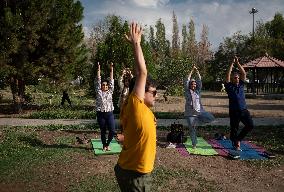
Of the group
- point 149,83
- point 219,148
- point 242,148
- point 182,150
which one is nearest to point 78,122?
point 182,150

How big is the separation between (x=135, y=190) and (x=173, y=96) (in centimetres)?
3050

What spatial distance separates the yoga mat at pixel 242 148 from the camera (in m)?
10.6

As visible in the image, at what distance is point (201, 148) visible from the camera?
11414 mm

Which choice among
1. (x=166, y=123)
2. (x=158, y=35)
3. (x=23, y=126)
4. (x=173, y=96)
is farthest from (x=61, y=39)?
(x=158, y=35)

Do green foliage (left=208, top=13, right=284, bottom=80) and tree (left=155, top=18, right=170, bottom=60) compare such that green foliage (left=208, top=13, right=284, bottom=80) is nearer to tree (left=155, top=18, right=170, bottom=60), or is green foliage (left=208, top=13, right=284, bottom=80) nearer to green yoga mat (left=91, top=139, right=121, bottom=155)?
tree (left=155, top=18, right=170, bottom=60)

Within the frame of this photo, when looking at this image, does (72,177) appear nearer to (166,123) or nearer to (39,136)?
(39,136)

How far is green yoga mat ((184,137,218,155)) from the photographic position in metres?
10.8

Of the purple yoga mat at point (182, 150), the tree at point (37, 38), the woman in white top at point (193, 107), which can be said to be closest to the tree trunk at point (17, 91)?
the tree at point (37, 38)

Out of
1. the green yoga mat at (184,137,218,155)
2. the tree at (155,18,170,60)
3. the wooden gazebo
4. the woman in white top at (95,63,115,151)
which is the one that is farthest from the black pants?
the tree at (155,18,170,60)

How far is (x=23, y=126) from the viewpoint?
15.7 m

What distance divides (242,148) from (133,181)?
26.2 ft

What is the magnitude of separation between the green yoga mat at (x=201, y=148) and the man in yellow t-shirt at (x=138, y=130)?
22.2 ft

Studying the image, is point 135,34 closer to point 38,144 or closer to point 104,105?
point 104,105

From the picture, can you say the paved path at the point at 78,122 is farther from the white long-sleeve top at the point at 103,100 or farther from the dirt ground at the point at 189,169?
the white long-sleeve top at the point at 103,100
